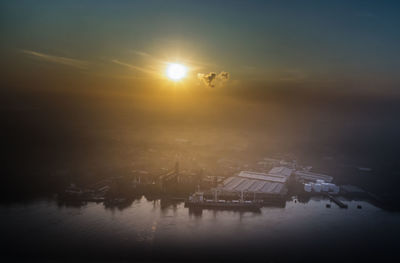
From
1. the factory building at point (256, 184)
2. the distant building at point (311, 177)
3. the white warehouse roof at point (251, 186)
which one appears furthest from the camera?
the distant building at point (311, 177)

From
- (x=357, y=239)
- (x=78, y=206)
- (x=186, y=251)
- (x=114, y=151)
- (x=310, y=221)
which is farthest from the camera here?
(x=114, y=151)

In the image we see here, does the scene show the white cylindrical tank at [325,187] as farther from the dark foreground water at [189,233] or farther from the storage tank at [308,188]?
the dark foreground water at [189,233]

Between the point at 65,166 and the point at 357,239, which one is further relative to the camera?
the point at 65,166

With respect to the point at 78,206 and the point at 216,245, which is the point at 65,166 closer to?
the point at 78,206

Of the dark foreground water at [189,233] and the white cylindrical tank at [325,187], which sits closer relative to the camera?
the dark foreground water at [189,233]

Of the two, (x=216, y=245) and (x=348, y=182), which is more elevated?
(x=348, y=182)

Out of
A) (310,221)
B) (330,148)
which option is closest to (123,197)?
(310,221)

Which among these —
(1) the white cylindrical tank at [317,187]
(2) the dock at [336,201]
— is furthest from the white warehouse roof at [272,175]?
(2) the dock at [336,201]

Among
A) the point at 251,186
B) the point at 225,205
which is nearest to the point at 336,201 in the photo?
the point at 251,186

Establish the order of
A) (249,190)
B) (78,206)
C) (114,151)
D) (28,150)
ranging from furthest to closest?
(114,151) → (28,150) → (249,190) → (78,206)
